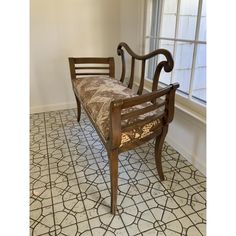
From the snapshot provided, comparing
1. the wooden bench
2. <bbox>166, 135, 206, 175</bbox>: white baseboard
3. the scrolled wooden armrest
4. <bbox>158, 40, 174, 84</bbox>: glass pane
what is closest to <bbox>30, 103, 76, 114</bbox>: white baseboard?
the wooden bench

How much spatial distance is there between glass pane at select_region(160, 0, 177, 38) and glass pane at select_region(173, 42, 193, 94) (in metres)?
0.18

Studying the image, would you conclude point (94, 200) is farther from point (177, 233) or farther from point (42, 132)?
point (42, 132)

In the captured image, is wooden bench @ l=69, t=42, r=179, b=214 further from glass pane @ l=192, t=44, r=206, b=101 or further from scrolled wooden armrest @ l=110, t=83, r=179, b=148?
glass pane @ l=192, t=44, r=206, b=101

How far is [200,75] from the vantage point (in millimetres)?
1651

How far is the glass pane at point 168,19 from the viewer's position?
75.1 inches

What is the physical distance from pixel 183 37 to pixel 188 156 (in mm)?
963

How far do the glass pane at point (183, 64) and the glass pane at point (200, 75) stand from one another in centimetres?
10

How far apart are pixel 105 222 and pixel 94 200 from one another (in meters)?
0.19

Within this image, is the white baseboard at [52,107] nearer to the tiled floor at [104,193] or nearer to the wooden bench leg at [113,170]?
the tiled floor at [104,193]

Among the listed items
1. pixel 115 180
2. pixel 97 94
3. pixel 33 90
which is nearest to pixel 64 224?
pixel 115 180

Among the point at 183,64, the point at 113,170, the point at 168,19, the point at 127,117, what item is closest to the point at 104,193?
the point at 113,170

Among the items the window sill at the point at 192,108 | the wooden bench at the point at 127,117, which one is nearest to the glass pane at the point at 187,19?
the wooden bench at the point at 127,117

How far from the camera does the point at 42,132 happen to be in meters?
2.29
